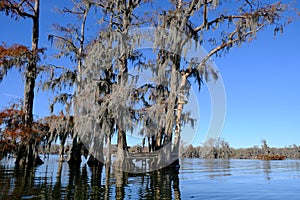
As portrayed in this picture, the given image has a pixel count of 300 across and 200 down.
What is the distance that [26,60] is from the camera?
46.7 ft

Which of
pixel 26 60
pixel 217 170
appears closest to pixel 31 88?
pixel 26 60

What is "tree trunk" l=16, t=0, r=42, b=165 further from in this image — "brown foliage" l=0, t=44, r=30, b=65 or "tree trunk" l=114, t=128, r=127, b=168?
"tree trunk" l=114, t=128, r=127, b=168

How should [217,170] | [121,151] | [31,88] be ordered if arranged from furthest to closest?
[31,88] < [121,151] < [217,170]

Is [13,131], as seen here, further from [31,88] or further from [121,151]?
[121,151]

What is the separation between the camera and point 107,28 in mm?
15508

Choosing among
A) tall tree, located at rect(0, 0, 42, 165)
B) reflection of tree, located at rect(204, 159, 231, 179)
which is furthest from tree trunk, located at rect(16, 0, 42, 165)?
reflection of tree, located at rect(204, 159, 231, 179)

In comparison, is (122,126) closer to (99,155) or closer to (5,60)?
(99,155)

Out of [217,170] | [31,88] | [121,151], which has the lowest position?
[217,170]

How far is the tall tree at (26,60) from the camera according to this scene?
543 inches

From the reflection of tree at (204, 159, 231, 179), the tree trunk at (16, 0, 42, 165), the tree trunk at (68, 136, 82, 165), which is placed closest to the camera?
the reflection of tree at (204, 159, 231, 179)

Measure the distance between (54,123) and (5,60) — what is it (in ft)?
13.6

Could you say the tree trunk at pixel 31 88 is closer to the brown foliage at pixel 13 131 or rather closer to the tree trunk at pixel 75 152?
the brown foliage at pixel 13 131

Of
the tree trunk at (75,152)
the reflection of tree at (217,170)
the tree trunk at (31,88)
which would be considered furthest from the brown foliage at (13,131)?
the reflection of tree at (217,170)

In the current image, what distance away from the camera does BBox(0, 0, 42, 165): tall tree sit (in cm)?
1380
